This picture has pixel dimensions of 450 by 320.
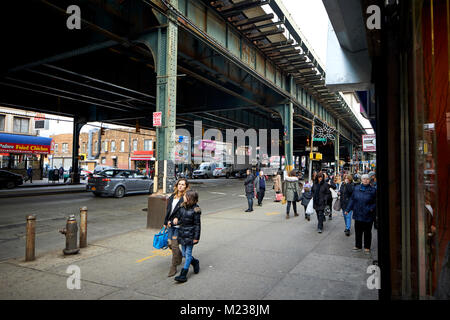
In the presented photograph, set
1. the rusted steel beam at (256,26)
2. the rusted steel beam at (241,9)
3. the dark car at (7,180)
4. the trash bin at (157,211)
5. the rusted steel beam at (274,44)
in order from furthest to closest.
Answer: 1. the dark car at (7,180)
2. the rusted steel beam at (274,44)
3. the rusted steel beam at (256,26)
4. the rusted steel beam at (241,9)
5. the trash bin at (157,211)

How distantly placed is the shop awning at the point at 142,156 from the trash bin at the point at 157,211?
4103cm

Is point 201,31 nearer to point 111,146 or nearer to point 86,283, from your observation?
point 86,283

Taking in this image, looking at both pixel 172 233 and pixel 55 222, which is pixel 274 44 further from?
pixel 172 233

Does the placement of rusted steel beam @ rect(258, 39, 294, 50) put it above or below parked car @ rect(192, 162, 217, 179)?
above

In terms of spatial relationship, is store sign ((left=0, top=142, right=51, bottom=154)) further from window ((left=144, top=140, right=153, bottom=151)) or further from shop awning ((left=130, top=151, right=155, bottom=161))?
window ((left=144, top=140, right=153, bottom=151))

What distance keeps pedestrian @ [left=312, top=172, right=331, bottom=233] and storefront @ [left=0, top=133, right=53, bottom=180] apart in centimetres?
3267

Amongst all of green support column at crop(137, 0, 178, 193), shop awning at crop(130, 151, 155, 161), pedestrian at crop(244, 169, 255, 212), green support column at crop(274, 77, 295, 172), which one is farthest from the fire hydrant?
shop awning at crop(130, 151, 155, 161)

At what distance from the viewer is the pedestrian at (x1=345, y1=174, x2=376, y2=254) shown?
6.13 metres

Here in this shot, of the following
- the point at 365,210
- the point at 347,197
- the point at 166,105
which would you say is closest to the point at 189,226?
the point at 365,210

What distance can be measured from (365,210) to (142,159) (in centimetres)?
4750

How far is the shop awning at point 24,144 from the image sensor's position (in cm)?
3067

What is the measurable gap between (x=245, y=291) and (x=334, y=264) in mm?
2170

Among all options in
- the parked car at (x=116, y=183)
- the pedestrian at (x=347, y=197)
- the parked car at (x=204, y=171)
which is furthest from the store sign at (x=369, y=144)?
the parked car at (x=204, y=171)

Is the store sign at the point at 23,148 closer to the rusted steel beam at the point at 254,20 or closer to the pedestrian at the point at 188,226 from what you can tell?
the rusted steel beam at the point at 254,20
